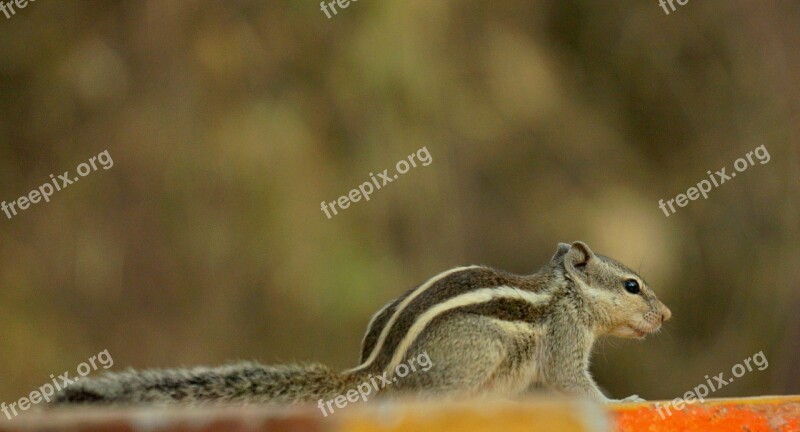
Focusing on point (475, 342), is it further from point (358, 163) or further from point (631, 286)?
point (358, 163)

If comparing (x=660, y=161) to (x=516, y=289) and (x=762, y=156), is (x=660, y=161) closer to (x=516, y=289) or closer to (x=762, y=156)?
(x=762, y=156)

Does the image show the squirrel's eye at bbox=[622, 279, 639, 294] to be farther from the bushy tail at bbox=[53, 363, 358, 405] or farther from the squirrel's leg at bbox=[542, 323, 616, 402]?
the bushy tail at bbox=[53, 363, 358, 405]

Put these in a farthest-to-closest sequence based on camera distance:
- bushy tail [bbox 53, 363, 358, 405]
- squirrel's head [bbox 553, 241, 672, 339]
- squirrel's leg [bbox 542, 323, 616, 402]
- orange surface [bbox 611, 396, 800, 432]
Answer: squirrel's head [bbox 553, 241, 672, 339] → squirrel's leg [bbox 542, 323, 616, 402] → orange surface [bbox 611, 396, 800, 432] → bushy tail [bbox 53, 363, 358, 405]

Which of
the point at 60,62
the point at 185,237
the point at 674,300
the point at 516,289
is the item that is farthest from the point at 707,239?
the point at 60,62

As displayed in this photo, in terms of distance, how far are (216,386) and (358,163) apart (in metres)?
2.85

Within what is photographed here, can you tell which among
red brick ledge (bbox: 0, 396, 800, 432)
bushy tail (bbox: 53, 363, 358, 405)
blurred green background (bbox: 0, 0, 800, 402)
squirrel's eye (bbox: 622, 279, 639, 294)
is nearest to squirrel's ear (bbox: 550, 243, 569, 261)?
squirrel's eye (bbox: 622, 279, 639, 294)

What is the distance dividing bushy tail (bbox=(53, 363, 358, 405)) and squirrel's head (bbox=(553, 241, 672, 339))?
0.62m

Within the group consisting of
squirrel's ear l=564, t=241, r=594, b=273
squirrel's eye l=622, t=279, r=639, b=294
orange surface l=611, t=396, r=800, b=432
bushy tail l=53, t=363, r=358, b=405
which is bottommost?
orange surface l=611, t=396, r=800, b=432

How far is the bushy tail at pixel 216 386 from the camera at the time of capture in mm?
1370

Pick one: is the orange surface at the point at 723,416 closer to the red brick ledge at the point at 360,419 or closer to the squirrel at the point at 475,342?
the squirrel at the point at 475,342

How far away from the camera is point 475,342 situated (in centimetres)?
185

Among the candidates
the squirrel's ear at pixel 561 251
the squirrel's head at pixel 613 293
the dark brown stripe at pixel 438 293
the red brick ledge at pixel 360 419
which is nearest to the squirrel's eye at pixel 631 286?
the squirrel's head at pixel 613 293

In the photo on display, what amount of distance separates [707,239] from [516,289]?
8.20 ft

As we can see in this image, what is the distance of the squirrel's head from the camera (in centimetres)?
216
